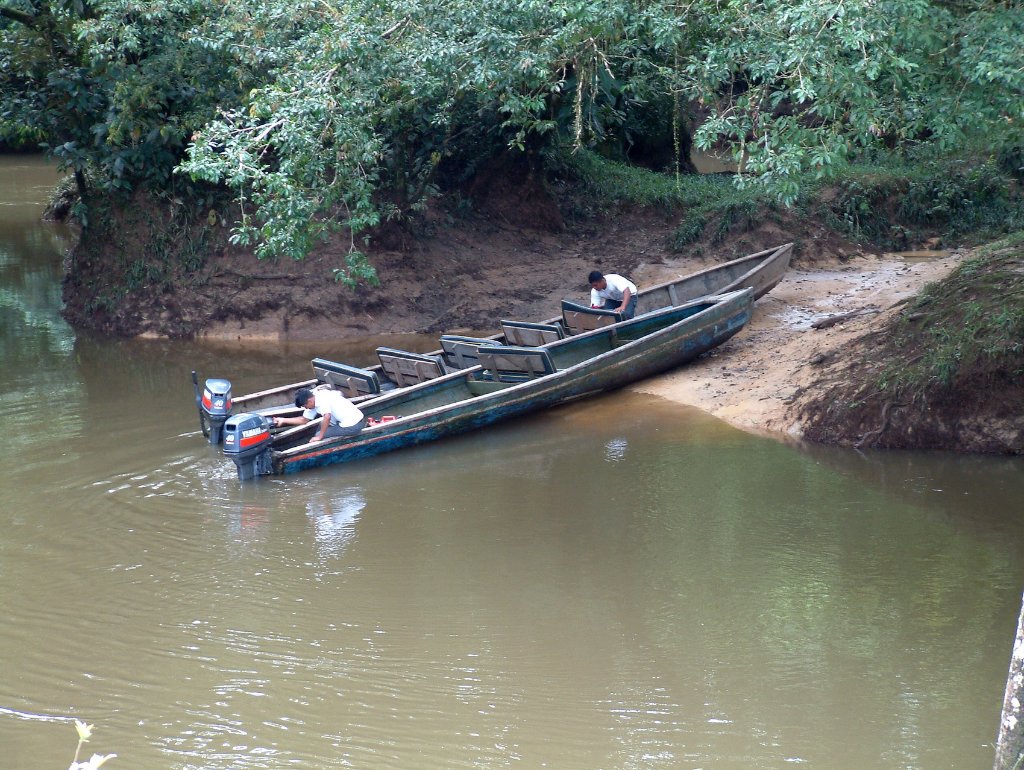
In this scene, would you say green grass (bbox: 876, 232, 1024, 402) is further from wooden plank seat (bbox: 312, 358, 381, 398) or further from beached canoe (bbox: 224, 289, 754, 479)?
wooden plank seat (bbox: 312, 358, 381, 398)

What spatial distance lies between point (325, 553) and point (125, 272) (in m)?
7.83

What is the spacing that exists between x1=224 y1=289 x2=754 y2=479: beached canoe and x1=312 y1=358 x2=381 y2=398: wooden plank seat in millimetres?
324

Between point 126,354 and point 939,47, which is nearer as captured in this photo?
point 939,47

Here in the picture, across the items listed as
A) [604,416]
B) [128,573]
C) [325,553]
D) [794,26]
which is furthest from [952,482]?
[128,573]

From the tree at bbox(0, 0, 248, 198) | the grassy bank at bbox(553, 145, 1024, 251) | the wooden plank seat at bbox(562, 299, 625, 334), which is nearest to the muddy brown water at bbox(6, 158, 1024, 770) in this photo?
the wooden plank seat at bbox(562, 299, 625, 334)

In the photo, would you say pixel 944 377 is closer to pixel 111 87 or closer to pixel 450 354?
pixel 450 354

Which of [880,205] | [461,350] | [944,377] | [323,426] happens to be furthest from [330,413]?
[880,205]

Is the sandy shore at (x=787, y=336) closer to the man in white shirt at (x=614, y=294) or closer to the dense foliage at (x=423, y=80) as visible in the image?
the man in white shirt at (x=614, y=294)

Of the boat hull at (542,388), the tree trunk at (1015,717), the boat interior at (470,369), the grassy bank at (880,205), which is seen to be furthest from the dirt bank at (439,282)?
the tree trunk at (1015,717)

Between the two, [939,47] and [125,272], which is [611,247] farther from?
[939,47]

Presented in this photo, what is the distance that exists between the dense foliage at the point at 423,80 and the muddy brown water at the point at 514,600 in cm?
246

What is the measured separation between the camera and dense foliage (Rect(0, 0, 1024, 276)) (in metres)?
6.50

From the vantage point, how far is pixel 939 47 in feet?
21.9

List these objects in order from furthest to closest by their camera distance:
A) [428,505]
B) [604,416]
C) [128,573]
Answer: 1. [604,416]
2. [428,505]
3. [128,573]
